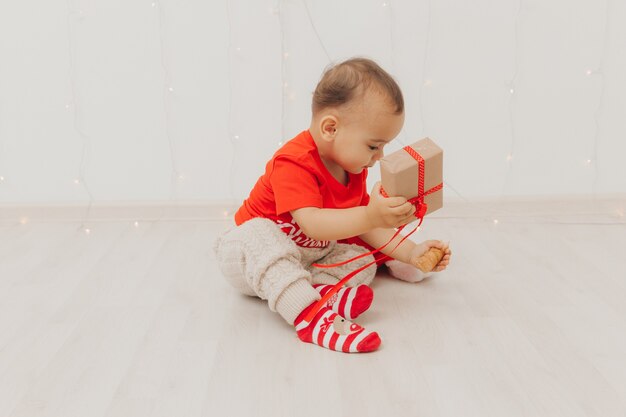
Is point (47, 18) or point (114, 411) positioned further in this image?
A: point (47, 18)

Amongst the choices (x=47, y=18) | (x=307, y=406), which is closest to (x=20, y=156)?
(x=47, y=18)

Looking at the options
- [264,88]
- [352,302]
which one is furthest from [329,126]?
[264,88]

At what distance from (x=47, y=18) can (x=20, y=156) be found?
34 cm

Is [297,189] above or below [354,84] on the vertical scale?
below

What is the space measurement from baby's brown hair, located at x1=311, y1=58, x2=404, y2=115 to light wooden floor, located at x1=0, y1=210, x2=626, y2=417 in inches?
14.5

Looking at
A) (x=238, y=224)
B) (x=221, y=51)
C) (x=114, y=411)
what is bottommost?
(x=114, y=411)

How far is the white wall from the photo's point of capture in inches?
67.0

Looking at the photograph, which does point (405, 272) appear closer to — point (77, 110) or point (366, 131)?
point (366, 131)

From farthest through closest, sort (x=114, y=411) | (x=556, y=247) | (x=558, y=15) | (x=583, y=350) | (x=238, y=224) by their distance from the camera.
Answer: (x=558, y=15) → (x=556, y=247) → (x=238, y=224) → (x=583, y=350) → (x=114, y=411)

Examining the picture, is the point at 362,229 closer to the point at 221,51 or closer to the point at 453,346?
the point at 453,346

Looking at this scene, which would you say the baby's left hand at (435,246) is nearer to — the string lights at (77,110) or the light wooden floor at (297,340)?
the light wooden floor at (297,340)

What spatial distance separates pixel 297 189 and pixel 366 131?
0.15m

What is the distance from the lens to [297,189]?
123cm

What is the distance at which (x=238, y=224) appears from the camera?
1376 millimetres
